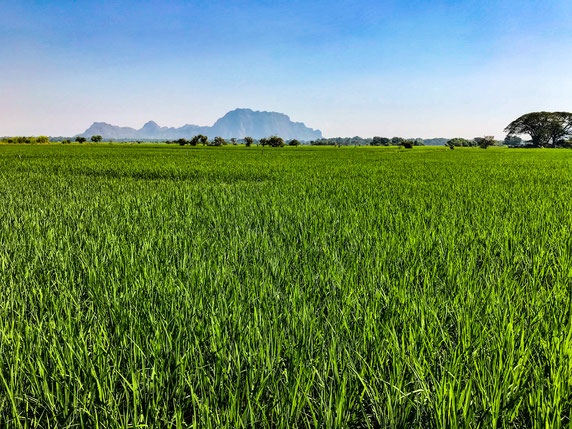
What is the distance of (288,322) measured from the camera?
5.50ft

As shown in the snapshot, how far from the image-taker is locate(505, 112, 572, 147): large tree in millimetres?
81312

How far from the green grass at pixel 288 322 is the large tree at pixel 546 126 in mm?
102412

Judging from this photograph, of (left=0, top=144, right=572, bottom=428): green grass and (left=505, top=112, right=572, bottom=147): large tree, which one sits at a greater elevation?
(left=505, top=112, right=572, bottom=147): large tree

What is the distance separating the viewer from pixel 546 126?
81.9 metres

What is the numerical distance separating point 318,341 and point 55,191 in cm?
817

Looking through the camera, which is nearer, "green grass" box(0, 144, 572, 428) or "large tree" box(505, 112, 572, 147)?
"green grass" box(0, 144, 572, 428)

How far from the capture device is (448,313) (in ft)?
5.90

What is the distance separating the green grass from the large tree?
4032 inches

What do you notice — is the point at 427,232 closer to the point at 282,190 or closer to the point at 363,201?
the point at 363,201

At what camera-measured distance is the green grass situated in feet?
3.81

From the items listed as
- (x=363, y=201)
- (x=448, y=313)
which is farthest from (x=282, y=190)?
(x=448, y=313)

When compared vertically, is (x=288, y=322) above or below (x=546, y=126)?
below

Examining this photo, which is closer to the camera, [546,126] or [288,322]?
[288,322]

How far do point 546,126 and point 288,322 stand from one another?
351ft
